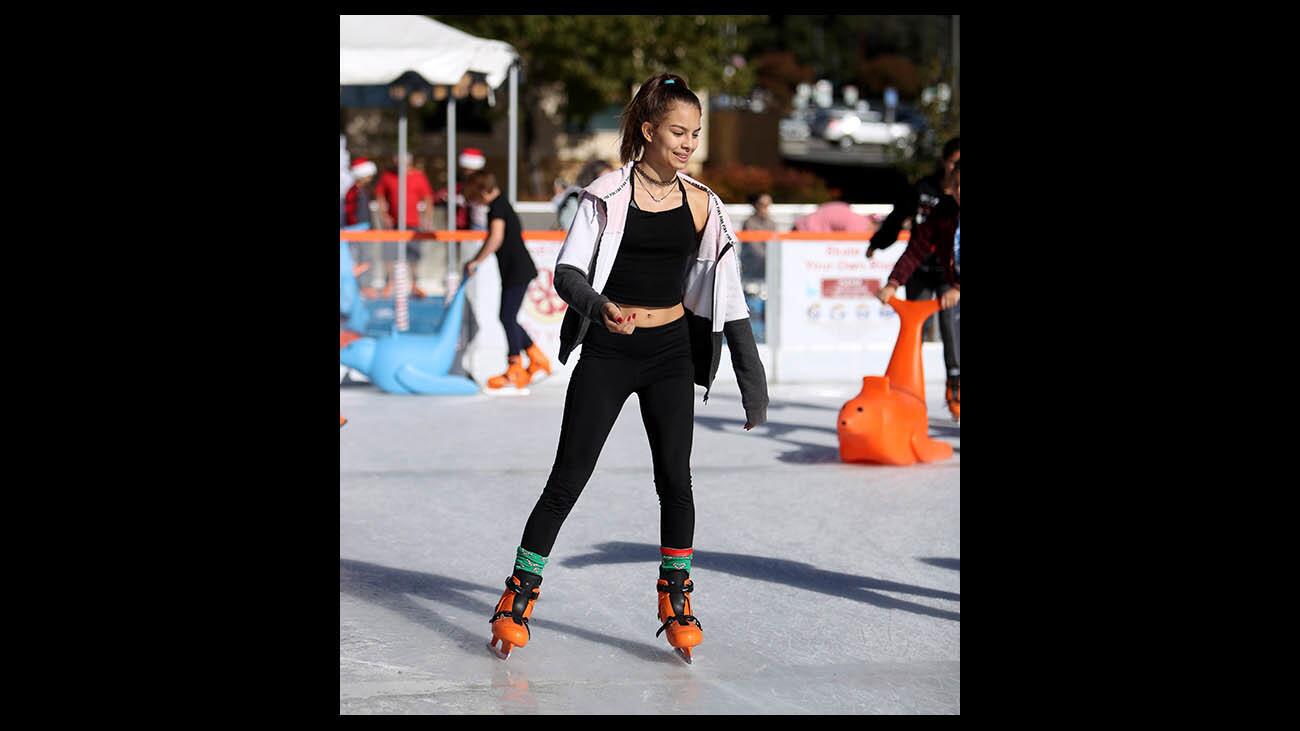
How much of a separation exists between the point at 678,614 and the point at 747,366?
2.58 ft

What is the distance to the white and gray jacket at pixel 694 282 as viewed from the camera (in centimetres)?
513

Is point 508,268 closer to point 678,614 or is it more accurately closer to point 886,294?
point 886,294

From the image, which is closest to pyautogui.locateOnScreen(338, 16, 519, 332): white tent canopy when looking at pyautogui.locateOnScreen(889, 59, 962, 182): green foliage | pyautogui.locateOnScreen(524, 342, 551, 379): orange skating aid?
pyautogui.locateOnScreen(524, 342, 551, 379): orange skating aid

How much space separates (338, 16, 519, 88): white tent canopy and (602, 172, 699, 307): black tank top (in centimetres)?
1173

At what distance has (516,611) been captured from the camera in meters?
5.40

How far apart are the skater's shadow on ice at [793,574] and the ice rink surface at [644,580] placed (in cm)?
1

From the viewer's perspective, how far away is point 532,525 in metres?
5.43

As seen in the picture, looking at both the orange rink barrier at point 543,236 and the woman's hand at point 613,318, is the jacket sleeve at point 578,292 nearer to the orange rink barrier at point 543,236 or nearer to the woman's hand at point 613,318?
the woman's hand at point 613,318

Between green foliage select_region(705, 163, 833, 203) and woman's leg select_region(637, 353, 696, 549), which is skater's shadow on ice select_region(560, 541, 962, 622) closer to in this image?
woman's leg select_region(637, 353, 696, 549)
